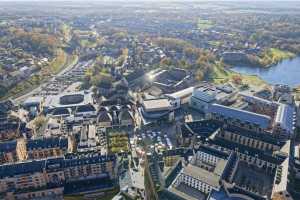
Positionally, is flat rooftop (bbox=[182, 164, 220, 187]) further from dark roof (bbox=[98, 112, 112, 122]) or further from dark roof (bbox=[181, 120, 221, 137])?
dark roof (bbox=[98, 112, 112, 122])

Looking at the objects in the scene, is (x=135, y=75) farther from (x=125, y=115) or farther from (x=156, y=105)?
(x=125, y=115)

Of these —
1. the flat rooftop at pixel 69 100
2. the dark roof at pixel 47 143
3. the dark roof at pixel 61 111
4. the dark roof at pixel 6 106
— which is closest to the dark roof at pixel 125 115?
the dark roof at pixel 47 143

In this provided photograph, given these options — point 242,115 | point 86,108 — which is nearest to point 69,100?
point 86,108

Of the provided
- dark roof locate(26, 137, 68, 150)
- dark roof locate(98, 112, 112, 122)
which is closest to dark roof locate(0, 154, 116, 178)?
dark roof locate(26, 137, 68, 150)

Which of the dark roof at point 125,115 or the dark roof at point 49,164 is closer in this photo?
the dark roof at point 49,164

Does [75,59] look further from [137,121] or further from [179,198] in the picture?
[179,198]

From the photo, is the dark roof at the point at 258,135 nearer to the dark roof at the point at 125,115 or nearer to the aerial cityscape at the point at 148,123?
the aerial cityscape at the point at 148,123
